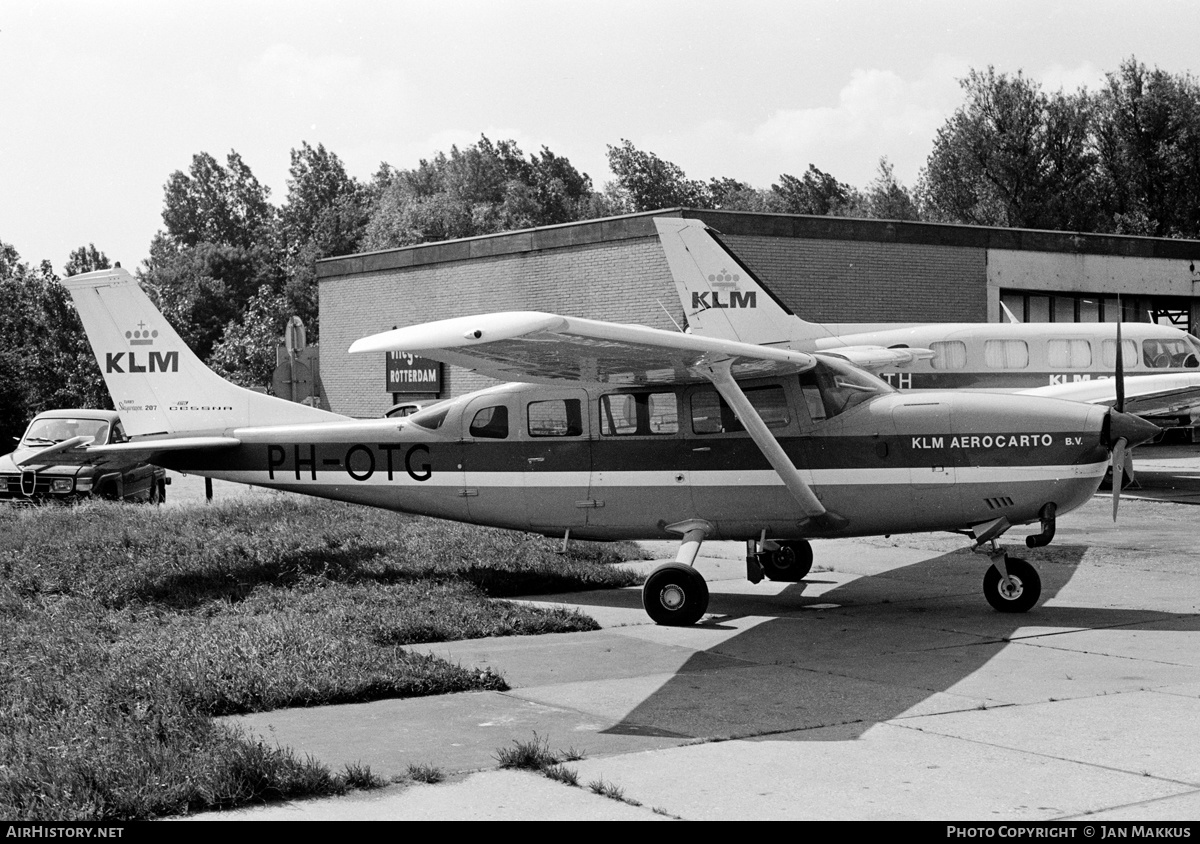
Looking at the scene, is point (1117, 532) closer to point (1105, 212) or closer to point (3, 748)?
point (3, 748)

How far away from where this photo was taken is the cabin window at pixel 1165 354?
79.3ft

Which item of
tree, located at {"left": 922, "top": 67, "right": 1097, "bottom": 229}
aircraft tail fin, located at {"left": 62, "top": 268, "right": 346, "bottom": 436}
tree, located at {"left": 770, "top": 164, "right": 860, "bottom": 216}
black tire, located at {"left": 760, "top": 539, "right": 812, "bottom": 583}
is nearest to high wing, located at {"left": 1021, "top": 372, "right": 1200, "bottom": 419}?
black tire, located at {"left": 760, "top": 539, "right": 812, "bottom": 583}

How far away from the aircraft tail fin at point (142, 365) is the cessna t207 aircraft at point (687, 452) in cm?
12

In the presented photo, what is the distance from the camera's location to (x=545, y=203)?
9894 cm

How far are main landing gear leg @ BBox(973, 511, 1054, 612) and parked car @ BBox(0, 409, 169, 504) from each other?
12460 mm

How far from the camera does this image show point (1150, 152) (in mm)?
61188

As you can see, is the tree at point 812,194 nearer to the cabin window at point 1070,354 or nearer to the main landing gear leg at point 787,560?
the cabin window at point 1070,354

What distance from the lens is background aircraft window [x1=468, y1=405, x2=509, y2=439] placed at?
1185 centimetres

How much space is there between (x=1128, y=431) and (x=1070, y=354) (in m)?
14.6

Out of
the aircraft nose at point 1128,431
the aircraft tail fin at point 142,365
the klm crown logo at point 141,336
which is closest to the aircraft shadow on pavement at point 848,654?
the aircraft nose at point 1128,431

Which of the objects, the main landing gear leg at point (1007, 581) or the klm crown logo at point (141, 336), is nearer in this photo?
the main landing gear leg at point (1007, 581)

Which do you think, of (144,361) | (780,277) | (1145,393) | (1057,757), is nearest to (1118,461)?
(1057,757)

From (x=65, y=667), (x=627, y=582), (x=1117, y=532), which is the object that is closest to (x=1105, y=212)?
(x=1117, y=532)
